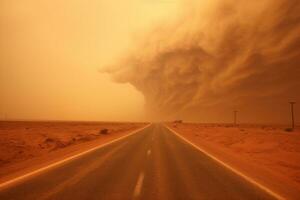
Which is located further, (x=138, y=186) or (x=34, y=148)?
(x=34, y=148)

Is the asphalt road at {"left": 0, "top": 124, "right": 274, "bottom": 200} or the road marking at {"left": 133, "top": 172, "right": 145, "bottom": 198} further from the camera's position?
the road marking at {"left": 133, "top": 172, "right": 145, "bottom": 198}

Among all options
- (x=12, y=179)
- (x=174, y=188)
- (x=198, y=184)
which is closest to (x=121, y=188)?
(x=174, y=188)

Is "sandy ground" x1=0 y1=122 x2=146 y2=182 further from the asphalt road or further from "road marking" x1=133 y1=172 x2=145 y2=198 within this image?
"road marking" x1=133 y1=172 x2=145 y2=198

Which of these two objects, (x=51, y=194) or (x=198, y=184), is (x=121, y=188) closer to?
(x=51, y=194)

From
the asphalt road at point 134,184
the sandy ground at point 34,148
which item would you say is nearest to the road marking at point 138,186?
the asphalt road at point 134,184

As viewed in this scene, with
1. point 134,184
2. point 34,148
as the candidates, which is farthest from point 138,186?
point 34,148

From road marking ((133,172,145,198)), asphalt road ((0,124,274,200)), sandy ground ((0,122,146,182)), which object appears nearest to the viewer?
asphalt road ((0,124,274,200))

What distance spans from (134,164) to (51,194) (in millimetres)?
5318

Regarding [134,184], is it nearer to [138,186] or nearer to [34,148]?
[138,186]

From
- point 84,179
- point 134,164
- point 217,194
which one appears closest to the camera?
point 217,194

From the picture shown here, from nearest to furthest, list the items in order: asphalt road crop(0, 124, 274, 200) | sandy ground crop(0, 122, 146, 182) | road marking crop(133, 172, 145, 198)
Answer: asphalt road crop(0, 124, 274, 200) < road marking crop(133, 172, 145, 198) < sandy ground crop(0, 122, 146, 182)

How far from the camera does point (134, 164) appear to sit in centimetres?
1130

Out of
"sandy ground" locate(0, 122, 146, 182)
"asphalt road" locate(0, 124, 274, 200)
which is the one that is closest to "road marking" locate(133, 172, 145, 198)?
"asphalt road" locate(0, 124, 274, 200)

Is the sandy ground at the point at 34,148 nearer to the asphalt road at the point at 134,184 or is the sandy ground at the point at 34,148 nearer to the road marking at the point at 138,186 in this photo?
the asphalt road at the point at 134,184
